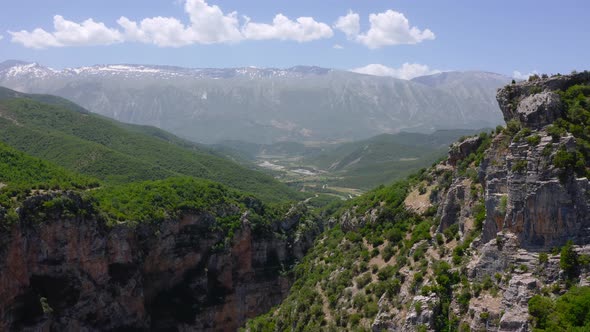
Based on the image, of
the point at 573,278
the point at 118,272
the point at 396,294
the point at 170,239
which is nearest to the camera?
the point at 573,278

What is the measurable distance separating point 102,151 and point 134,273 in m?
52.5

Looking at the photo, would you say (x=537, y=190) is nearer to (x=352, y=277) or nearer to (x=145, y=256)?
(x=352, y=277)

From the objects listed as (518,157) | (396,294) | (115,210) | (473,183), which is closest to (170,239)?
(115,210)

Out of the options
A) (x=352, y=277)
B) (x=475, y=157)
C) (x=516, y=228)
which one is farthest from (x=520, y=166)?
(x=352, y=277)

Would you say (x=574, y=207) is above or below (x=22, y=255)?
above

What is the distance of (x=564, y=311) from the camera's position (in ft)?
70.6

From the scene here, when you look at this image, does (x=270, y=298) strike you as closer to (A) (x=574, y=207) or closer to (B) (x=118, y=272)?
(B) (x=118, y=272)

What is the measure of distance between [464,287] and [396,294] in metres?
5.53

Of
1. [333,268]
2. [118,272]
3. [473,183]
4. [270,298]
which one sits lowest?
[270,298]

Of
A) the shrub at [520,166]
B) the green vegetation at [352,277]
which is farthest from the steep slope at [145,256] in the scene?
the shrub at [520,166]

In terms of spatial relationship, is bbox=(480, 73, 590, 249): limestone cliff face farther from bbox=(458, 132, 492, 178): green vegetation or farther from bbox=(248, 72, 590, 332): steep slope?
bbox=(458, 132, 492, 178): green vegetation

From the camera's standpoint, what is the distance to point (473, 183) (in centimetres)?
3250

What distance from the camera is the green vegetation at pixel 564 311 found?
2111cm

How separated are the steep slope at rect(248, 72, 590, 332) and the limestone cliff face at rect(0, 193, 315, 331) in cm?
1894
